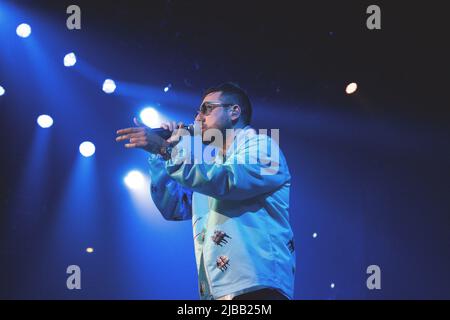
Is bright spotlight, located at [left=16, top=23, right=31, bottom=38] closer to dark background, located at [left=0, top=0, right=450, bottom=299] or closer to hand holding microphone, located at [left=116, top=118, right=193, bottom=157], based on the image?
dark background, located at [left=0, top=0, right=450, bottom=299]

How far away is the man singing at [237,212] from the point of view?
6.21 ft

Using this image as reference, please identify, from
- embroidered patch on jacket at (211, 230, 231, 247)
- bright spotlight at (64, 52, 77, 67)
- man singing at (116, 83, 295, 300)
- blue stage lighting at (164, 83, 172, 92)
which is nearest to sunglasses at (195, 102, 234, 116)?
man singing at (116, 83, 295, 300)

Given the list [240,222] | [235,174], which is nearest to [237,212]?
[240,222]

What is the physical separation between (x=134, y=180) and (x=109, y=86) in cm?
73

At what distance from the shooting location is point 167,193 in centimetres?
234

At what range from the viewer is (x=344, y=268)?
418cm

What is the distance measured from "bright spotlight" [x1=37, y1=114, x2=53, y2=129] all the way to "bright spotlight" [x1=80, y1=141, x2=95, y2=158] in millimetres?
277

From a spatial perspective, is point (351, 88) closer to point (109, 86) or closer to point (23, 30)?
point (109, 86)

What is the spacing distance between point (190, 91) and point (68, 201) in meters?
1.23

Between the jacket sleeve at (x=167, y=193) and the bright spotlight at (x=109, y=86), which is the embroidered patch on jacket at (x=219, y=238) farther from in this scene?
the bright spotlight at (x=109, y=86)

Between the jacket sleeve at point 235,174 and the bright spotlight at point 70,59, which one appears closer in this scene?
the jacket sleeve at point 235,174

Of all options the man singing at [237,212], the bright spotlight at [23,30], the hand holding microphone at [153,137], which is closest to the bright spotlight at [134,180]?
the bright spotlight at [23,30]

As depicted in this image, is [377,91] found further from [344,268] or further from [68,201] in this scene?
[68,201]

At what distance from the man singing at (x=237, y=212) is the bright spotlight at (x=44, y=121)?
2.41 metres
